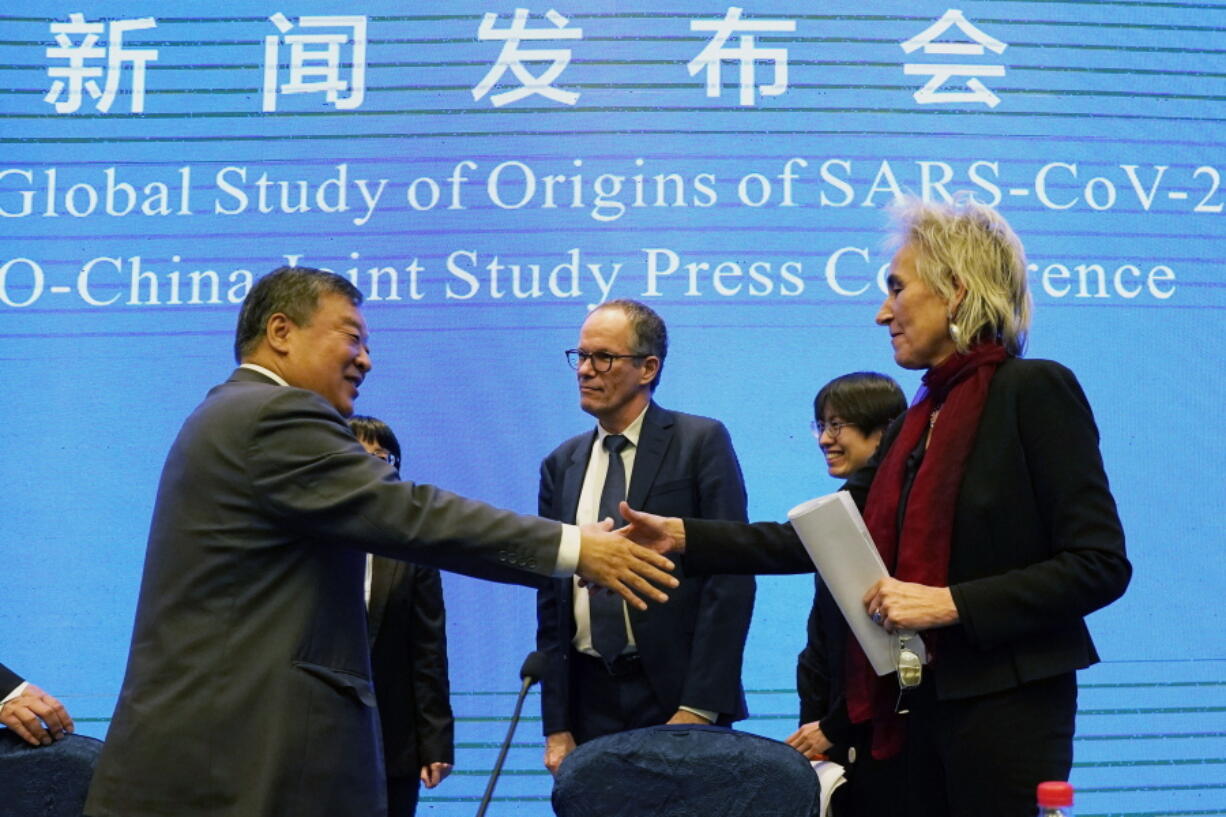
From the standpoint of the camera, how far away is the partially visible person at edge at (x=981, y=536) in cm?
219

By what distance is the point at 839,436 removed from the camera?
11.1ft

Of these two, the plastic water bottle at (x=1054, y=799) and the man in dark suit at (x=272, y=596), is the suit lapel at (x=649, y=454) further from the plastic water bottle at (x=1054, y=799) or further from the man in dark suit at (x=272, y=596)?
→ the plastic water bottle at (x=1054, y=799)

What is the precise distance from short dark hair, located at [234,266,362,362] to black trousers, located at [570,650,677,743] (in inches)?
48.2

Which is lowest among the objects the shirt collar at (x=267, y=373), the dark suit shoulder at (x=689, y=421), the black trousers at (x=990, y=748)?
the black trousers at (x=990, y=748)

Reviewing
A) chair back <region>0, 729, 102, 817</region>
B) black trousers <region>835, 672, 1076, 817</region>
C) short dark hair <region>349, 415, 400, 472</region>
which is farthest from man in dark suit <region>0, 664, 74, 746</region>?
black trousers <region>835, 672, 1076, 817</region>

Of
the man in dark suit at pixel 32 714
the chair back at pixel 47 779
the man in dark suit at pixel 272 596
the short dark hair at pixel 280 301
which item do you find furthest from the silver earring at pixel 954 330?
the man in dark suit at pixel 32 714

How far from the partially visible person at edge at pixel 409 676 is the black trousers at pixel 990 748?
141cm

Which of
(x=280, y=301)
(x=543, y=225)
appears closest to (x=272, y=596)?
(x=280, y=301)

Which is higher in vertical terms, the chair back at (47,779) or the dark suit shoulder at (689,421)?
the dark suit shoulder at (689,421)

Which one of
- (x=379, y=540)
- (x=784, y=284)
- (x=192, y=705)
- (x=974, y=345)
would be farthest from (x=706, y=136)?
(x=192, y=705)

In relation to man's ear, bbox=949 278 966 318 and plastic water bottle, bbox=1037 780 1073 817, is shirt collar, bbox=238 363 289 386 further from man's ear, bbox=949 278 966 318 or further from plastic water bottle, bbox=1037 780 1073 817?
plastic water bottle, bbox=1037 780 1073 817

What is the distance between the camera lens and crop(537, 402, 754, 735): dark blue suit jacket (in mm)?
3346

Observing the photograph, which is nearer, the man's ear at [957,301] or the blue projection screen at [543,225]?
Answer: the man's ear at [957,301]

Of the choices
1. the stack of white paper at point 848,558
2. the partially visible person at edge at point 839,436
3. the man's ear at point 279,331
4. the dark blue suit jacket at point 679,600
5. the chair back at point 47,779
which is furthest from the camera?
the dark blue suit jacket at point 679,600
